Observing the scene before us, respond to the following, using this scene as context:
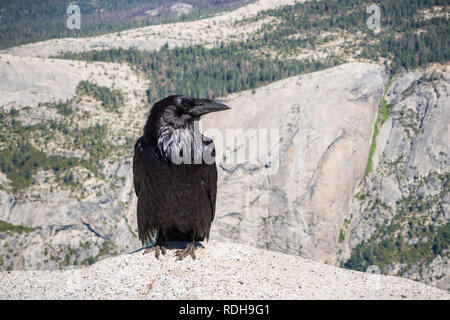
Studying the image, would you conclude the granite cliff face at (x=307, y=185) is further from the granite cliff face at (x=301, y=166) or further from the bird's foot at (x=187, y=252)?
the bird's foot at (x=187, y=252)

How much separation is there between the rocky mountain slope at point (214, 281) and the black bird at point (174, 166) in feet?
2.62

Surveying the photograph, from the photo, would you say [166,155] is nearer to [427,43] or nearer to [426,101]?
[426,101]

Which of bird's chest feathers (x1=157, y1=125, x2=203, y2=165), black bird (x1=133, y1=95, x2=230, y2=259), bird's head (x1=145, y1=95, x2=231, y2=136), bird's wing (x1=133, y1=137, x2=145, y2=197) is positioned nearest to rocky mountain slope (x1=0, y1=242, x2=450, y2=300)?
black bird (x1=133, y1=95, x2=230, y2=259)

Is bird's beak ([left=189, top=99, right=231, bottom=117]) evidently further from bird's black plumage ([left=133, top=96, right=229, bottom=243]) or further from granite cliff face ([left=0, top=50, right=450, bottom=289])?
granite cliff face ([left=0, top=50, right=450, bottom=289])

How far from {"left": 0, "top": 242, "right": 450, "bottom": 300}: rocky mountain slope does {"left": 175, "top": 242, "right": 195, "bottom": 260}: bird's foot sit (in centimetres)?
16

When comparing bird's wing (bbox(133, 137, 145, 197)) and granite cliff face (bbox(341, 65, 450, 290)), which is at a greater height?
bird's wing (bbox(133, 137, 145, 197))

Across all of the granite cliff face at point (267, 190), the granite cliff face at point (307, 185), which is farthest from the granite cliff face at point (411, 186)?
the granite cliff face at point (267, 190)

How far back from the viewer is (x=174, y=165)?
31.4 feet

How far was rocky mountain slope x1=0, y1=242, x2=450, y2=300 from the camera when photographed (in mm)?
9586

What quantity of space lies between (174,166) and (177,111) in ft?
4.22

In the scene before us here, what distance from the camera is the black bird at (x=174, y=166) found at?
9648mm

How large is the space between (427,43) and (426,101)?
35.8m

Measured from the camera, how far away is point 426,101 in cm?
15038

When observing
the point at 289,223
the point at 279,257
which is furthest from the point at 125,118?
the point at 279,257
